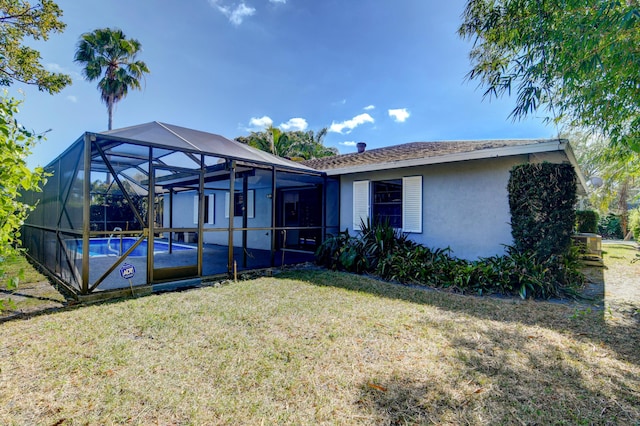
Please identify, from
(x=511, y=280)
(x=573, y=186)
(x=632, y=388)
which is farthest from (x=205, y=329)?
(x=573, y=186)

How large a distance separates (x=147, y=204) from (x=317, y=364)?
5200 mm

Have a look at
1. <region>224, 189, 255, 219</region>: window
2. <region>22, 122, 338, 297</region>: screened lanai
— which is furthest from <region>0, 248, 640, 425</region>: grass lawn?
<region>224, 189, 255, 219</region>: window

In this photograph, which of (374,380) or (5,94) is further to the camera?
(374,380)

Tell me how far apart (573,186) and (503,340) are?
403 centimetres

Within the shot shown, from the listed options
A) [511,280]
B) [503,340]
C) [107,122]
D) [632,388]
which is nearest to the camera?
[632,388]

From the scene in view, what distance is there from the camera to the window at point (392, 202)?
26.3 feet

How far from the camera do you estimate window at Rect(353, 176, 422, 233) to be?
26.3 ft

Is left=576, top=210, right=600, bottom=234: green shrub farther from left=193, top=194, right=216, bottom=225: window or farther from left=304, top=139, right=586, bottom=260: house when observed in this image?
left=193, top=194, right=216, bottom=225: window

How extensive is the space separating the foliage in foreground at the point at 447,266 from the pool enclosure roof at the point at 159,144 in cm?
288

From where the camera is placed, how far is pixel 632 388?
268 centimetres

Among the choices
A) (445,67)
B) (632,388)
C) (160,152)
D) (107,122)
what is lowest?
(632,388)

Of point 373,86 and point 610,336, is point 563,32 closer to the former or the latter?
point 610,336

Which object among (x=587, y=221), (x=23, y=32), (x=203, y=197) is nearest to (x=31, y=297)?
(x=203, y=197)

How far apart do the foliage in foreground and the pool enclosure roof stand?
2.88 m
